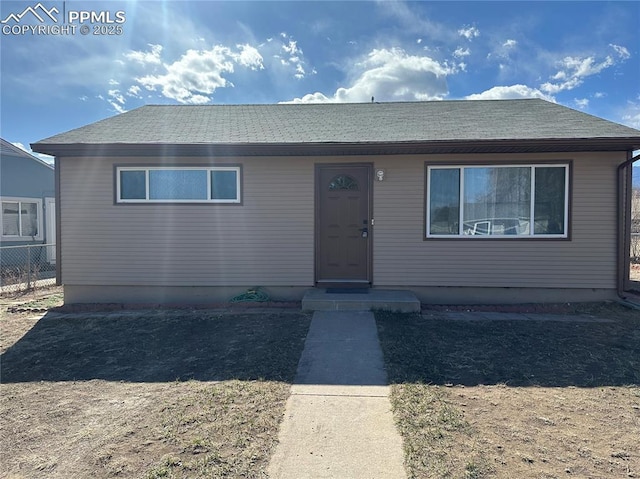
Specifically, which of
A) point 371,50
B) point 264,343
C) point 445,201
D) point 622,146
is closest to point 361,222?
point 445,201

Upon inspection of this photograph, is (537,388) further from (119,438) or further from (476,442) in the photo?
(119,438)

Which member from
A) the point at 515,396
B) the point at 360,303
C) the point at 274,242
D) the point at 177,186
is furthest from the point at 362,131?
the point at 515,396

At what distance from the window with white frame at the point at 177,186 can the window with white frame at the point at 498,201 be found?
373 cm

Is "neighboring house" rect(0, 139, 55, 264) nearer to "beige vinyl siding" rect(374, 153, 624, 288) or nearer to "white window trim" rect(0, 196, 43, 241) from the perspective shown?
"white window trim" rect(0, 196, 43, 241)

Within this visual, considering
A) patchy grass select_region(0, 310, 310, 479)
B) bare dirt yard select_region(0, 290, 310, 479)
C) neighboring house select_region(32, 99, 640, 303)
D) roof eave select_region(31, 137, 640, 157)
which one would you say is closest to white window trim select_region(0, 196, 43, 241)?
neighboring house select_region(32, 99, 640, 303)

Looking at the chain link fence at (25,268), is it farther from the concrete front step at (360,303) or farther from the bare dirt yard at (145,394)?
the concrete front step at (360,303)

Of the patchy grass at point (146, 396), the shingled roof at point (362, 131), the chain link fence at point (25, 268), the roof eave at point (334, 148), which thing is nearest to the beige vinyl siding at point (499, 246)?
the roof eave at point (334, 148)

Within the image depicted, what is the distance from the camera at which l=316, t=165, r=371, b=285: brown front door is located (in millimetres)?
6590

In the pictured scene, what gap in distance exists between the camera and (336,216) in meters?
6.64

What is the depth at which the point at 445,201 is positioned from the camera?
6457mm

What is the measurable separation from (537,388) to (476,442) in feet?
4.21

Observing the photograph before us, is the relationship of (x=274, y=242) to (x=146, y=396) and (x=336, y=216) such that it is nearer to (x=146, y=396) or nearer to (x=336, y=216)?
(x=336, y=216)

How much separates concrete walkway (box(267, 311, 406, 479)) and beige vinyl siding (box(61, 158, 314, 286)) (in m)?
2.46

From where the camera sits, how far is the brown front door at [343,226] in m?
6.59
